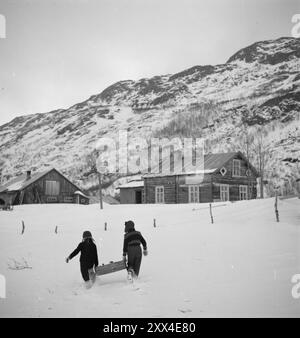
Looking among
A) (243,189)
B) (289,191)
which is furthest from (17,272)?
(289,191)

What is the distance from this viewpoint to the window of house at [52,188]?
4337cm

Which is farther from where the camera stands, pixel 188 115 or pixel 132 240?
pixel 188 115

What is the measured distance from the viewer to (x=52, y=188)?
4375cm

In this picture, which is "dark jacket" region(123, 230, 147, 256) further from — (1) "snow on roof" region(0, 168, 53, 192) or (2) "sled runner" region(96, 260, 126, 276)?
(1) "snow on roof" region(0, 168, 53, 192)

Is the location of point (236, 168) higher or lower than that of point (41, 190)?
higher

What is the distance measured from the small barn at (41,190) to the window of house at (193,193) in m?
19.2

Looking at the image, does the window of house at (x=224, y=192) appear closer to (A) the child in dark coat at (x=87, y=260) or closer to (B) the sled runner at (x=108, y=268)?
(B) the sled runner at (x=108, y=268)

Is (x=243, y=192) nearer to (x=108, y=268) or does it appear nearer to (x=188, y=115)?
(x=108, y=268)

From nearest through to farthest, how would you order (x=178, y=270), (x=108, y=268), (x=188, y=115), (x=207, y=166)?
(x=108, y=268) → (x=178, y=270) → (x=207, y=166) → (x=188, y=115)

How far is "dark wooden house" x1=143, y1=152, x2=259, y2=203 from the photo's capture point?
30.7m

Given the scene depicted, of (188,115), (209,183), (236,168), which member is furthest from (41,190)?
(188,115)

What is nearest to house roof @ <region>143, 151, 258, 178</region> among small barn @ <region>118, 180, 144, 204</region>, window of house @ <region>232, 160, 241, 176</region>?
window of house @ <region>232, 160, 241, 176</region>

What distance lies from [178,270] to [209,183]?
A: 69.5 ft

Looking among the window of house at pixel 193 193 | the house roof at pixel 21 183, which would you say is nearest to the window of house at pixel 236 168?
the window of house at pixel 193 193
